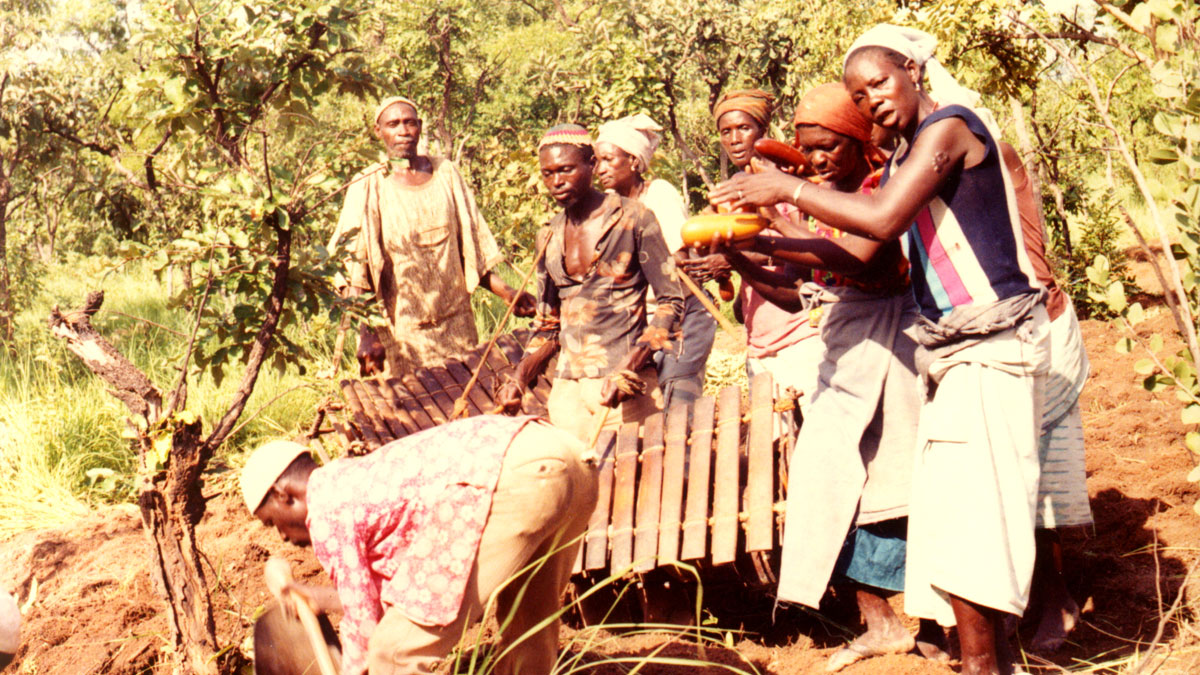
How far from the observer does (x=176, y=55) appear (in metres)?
4.43

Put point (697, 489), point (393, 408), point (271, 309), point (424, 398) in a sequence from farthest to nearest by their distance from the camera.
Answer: point (424, 398)
point (393, 408)
point (271, 309)
point (697, 489)

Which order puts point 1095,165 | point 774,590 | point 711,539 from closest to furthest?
point 711,539 < point 774,590 < point 1095,165

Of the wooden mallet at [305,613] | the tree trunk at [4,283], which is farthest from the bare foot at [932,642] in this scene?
the tree trunk at [4,283]

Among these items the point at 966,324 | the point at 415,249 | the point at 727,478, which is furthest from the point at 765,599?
the point at 415,249

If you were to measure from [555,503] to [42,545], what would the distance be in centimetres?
408

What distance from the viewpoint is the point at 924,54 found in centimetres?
312

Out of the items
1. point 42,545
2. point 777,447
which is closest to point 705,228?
point 777,447

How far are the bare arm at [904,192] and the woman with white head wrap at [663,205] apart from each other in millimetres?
2461

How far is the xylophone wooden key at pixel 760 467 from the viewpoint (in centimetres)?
370

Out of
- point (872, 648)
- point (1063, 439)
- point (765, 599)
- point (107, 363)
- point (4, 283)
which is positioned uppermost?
point (107, 363)

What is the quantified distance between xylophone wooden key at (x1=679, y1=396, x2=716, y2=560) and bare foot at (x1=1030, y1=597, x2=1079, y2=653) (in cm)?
109

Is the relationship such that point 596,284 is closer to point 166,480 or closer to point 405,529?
point 166,480

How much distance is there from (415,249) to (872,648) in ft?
11.5

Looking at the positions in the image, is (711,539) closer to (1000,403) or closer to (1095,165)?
(1000,403)
